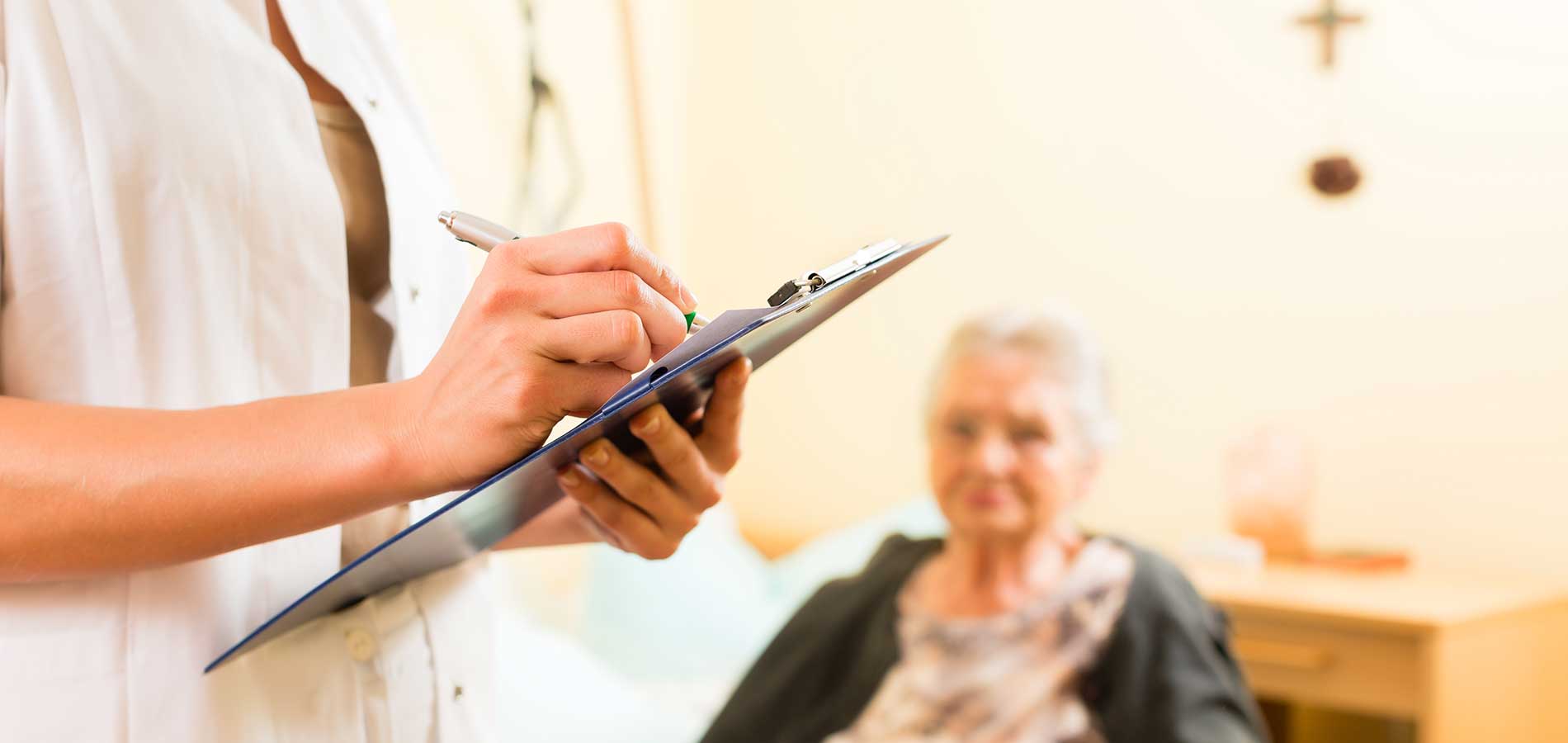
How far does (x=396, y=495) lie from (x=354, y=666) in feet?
0.63

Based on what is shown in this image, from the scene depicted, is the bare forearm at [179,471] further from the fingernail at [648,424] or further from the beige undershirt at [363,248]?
the beige undershirt at [363,248]

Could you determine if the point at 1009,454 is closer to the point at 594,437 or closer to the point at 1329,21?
the point at 1329,21

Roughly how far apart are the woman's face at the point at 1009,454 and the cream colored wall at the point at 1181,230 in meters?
0.50

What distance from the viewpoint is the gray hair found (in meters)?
1.85

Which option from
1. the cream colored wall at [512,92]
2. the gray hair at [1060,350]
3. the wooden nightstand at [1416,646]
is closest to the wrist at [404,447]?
the cream colored wall at [512,92]

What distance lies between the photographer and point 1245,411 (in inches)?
86.1

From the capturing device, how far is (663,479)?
626 mm

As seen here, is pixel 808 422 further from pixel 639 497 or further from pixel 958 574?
pixel 639 497

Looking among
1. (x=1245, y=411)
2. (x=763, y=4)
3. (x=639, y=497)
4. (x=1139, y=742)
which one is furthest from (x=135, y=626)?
(x=763, y=4)

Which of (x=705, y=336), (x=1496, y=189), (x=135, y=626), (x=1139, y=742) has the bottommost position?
(x=1139, y=742)

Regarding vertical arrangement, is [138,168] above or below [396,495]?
above

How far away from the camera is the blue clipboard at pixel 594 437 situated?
434mm

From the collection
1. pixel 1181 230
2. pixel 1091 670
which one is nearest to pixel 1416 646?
pixel 1091 670

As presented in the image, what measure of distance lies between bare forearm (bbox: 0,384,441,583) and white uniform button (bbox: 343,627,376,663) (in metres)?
0.16
